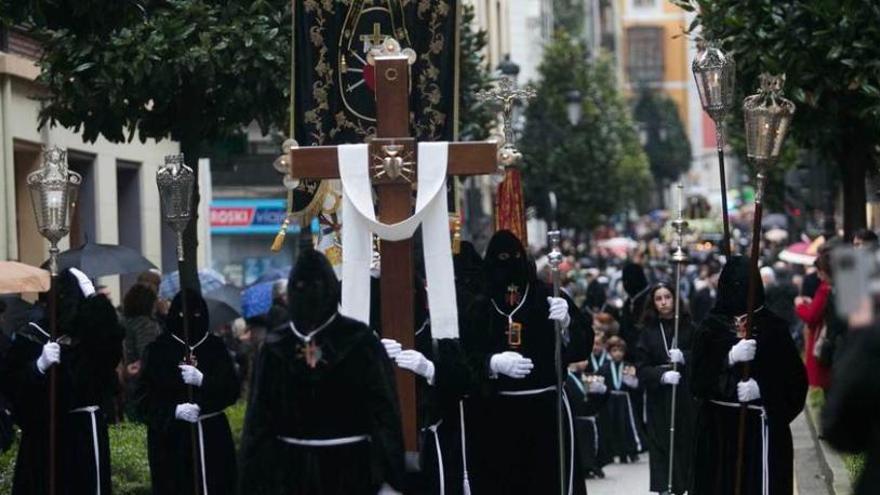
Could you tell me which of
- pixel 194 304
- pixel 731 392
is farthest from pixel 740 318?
pixel 194 304

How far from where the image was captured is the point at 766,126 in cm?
1120

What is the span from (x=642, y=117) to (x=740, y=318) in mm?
100544

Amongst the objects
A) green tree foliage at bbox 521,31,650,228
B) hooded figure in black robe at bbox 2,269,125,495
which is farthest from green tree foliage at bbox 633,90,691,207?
hooded figure in black robe at bbox 2,269,125,495

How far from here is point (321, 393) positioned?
8781 millimetres

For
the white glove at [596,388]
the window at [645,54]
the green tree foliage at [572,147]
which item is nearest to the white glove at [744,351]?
the white glove at [596,388]

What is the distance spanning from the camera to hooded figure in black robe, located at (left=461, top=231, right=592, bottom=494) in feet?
39.4

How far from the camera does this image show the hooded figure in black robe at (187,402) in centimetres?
1237

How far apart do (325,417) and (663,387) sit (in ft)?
24.0

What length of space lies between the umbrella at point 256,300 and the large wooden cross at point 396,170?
12.0 meters

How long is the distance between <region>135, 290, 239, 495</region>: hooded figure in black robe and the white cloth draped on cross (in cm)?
223

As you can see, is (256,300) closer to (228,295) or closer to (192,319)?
(228,295)

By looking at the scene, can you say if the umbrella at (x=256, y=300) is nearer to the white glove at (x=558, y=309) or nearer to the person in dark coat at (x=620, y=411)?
the person in dark coat at (x=620, y=411)

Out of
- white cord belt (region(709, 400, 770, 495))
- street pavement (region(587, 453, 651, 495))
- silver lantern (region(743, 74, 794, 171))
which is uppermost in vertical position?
silver lantern (region(743, 74, 794, 171))

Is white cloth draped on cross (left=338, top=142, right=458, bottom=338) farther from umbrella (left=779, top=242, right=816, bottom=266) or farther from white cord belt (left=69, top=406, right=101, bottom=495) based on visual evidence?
umbrella (left=779, top=242, right=816, bottom=266)
